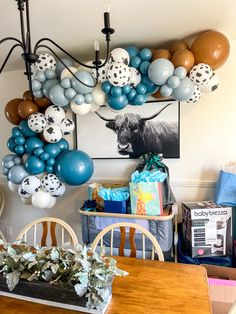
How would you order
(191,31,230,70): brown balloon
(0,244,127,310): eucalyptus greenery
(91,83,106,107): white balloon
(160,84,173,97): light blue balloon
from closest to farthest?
(0,244,127,310): eucalyptus greenery
(191,31,230,70): brown balloon
(160,84,173,97): light blue balloon
(91,83,106,107): white balloon

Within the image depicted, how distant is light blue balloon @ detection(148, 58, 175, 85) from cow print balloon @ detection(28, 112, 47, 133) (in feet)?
3.27

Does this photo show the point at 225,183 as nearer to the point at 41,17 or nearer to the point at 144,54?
the point at 144,54

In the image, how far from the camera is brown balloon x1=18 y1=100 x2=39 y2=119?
210cm

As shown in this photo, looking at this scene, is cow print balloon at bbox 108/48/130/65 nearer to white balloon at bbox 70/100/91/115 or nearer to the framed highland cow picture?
white balloon at bbox 70/100/91/115

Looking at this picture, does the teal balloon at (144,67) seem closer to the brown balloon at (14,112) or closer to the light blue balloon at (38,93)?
the light blue balloon at (38,93)

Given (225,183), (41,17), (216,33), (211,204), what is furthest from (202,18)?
(211,204)

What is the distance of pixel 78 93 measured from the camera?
190 cm

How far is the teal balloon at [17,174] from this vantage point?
214 centimetres

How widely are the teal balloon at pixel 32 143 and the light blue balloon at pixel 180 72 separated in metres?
1.31

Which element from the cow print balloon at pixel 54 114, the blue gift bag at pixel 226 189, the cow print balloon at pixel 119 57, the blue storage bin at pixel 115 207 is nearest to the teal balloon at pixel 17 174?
the cow print balloon at pixel 54 114

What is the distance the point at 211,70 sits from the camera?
6.01ft

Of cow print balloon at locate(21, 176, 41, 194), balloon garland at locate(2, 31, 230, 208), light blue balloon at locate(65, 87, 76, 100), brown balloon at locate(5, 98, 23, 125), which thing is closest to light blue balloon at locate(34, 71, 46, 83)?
balloon garland at locate(2, 31, 230, 208)

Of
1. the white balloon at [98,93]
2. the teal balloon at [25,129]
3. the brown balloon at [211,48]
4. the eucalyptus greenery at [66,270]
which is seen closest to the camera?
the eucalyptus greenery at [66,270]

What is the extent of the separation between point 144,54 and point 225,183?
1.28 m
